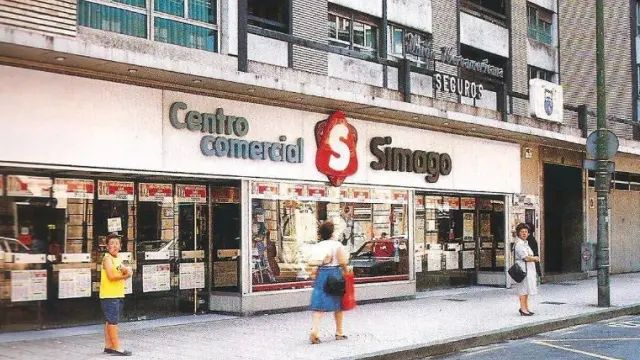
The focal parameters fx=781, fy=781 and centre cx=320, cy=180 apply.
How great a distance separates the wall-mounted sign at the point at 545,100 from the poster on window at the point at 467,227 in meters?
3.45

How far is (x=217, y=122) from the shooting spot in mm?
13602

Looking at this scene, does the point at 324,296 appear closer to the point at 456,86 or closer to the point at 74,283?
the point at 74,283

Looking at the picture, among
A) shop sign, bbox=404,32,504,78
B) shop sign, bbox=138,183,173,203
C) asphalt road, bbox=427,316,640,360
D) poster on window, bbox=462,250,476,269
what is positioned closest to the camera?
asphalt road, bbox=427,316,640,360

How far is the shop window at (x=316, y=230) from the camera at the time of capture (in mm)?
14602

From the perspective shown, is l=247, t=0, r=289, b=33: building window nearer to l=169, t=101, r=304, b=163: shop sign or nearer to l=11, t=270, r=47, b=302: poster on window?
l=169, t=101, r=304, b=163: shop sign

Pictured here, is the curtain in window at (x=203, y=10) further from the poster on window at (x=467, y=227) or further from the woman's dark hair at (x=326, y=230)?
the poster on window at (x=467, y=227)

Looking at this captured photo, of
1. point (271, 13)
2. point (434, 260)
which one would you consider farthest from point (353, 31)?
point (434, 260)

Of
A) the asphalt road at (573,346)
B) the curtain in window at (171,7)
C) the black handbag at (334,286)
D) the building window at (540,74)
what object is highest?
the building window at (540,74)

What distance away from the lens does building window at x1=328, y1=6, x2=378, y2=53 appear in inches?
692

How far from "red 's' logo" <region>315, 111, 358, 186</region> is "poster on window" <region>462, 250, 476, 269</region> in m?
5.63

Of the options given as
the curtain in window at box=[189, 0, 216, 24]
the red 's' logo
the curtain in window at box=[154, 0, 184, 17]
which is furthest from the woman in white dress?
the curtain in window at box=[154, 0, 184, 17]

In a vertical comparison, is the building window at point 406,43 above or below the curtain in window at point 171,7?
above

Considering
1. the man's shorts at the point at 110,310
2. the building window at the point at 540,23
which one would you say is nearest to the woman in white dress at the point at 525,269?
the man's shorts at the point at 110,310

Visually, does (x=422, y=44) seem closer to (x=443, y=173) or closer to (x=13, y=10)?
(x=443, y=173)
